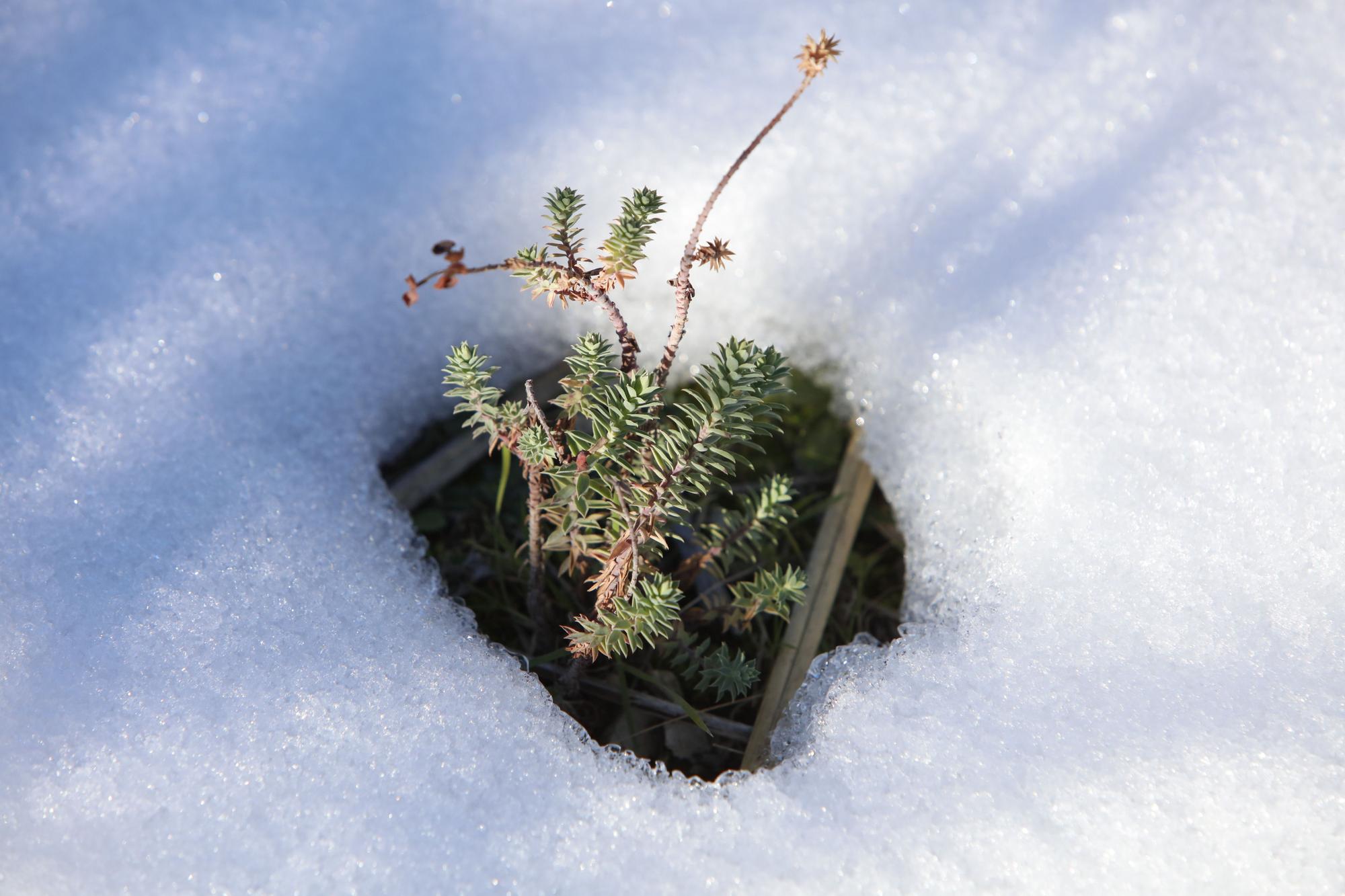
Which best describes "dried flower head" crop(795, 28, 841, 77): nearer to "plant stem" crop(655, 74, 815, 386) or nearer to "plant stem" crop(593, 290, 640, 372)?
"plant stem" crop(655, 74, 815, 386)

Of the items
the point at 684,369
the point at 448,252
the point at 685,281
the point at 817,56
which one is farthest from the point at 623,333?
the point at 684,369

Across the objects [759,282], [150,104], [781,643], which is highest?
[759,282]

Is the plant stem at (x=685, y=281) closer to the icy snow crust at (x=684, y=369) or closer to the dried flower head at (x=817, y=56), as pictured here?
the dried flower head at (x=817, y=56)

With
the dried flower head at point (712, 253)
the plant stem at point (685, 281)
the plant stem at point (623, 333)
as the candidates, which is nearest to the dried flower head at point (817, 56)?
the plant stem at point (685, 281)

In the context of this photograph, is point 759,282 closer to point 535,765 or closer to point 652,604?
point 652,604

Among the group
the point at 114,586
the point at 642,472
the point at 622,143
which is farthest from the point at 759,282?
the point at 114,586

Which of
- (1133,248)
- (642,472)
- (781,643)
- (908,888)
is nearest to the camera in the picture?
(908,888)

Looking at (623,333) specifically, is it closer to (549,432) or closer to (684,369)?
(549,432)
